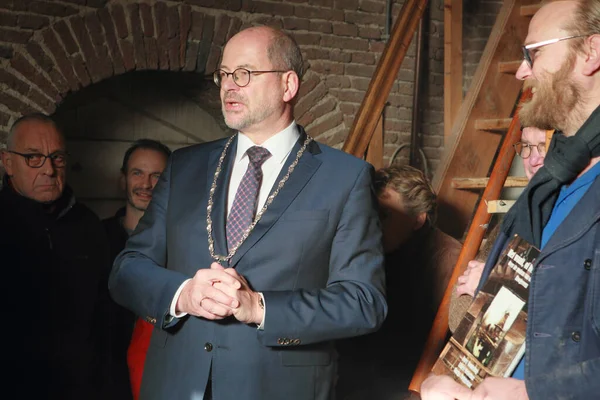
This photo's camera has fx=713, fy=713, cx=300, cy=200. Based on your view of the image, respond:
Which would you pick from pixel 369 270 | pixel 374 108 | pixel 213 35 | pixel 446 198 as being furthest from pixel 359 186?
pixel 213 35

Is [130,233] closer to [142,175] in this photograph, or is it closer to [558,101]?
[142,175]

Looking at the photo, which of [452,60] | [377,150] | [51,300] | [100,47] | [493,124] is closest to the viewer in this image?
[51,300]

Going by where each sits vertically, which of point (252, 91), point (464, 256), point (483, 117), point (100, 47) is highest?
point (252, 91)

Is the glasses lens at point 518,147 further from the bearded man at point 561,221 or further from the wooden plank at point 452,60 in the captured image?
the wooden plank at point 452,60

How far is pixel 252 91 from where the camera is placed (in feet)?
7.32

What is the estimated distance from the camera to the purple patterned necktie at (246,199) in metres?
2.15

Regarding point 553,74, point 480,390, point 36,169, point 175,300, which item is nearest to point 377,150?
point 36,169

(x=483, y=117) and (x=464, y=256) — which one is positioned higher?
(x=483, y=117)

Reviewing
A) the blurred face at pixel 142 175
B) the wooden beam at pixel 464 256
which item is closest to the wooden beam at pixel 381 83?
the wooden beam at pixel 464 256

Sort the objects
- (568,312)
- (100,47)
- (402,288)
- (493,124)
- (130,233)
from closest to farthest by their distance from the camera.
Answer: (568,312), (402,288), (130,233), (493,124), (100,47)

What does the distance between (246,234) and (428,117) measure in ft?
11.8

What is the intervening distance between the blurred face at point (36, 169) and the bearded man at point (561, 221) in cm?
208

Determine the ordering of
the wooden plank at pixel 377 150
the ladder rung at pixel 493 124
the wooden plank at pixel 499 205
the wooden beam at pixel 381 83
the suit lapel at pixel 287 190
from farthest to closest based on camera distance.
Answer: the wooden plank at pixel 377 150 → the ladder rung at pixel 493 124 → the wooden beam at pixel 381 83 → the wooden plank at pixel 499 205 → the suit lapel at pixel 287 190

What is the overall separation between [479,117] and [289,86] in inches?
77.7
